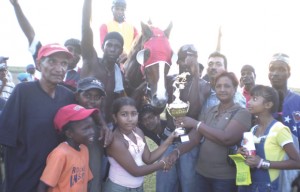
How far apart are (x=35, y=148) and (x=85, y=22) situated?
61.4 inches

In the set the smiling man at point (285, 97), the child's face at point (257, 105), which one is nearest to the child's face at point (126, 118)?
the child's face at point (257, 105)

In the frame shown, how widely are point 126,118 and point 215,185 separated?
124 cm

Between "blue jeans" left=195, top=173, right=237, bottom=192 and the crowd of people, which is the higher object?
the crowd of people

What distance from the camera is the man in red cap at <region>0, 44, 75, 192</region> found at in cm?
287

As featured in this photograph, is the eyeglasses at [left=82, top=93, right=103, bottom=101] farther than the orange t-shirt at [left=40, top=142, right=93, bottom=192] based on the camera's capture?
Yes

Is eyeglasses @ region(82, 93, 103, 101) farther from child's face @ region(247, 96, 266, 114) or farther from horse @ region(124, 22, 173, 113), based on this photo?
child's face @ region(247, 96, 266, 114)

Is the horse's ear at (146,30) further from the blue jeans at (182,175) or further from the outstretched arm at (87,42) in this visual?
the blue jeans at (182,175)

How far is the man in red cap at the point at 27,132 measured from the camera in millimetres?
2865

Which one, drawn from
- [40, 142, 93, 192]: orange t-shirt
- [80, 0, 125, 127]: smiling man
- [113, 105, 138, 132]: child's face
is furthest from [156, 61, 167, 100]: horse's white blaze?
[40, 142, 93, 192]: orange t-shirt

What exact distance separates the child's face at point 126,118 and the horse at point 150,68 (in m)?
0.58

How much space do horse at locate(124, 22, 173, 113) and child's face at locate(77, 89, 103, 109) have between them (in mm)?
815

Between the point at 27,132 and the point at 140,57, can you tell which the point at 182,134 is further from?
the point at 27,132

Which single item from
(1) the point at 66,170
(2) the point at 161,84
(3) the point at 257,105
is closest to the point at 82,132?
(1) the point at 66,170

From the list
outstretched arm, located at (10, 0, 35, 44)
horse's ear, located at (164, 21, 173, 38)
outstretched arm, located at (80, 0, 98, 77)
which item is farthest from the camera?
horse's ear, located at (164, 21, 173, 38)
